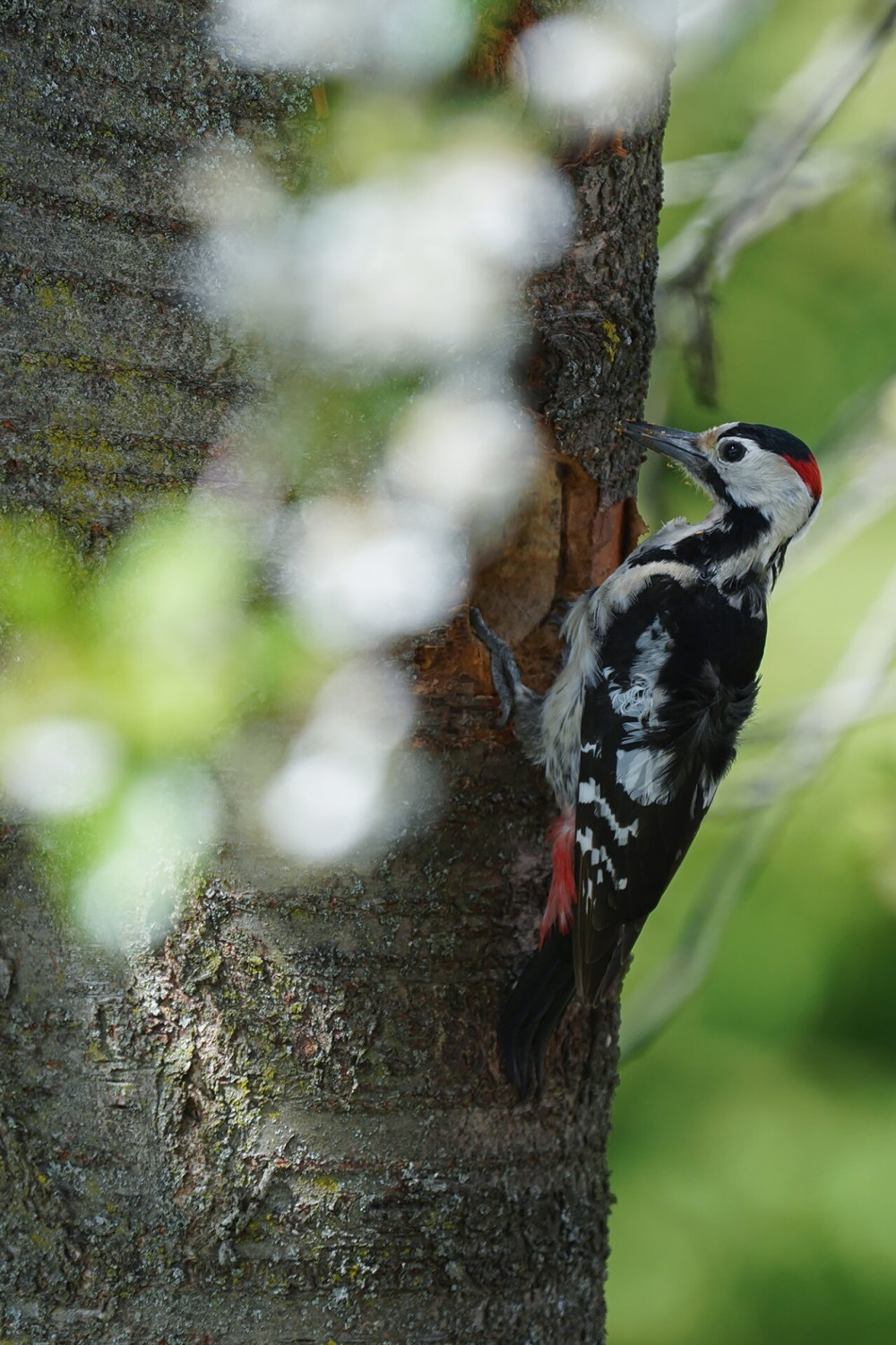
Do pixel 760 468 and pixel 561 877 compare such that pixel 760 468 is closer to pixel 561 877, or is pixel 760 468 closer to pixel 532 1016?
pixel 561 877

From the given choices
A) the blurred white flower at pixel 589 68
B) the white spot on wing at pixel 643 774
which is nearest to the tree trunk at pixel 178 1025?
the blurred white flower at pixel 589 68

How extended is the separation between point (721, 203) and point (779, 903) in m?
1.77

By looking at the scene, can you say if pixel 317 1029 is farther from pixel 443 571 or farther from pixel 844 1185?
pixel 844 1185

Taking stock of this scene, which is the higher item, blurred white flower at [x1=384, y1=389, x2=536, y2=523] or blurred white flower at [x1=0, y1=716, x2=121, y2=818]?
blurred white flower at [x1=384, y1=389, x2=536, y2=523]

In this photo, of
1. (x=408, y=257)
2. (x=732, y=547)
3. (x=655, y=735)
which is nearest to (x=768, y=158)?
(x=732, y=547)

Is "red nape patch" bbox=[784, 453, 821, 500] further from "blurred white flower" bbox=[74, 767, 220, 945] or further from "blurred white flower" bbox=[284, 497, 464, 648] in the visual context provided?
"blurred white flower" bbox=[74, 767, 220, 945]

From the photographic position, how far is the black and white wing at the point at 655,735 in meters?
1.81

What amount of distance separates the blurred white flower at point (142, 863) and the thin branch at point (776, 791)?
3.79ft

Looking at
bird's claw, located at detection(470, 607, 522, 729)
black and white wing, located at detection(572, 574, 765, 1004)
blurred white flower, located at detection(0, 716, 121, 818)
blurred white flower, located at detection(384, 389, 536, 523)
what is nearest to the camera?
blurred white flower, located at detection(0, 716, 121, 818)

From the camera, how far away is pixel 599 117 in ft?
4.95

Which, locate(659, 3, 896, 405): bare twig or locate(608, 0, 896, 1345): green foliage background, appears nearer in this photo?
locate(659, 3, 896, 405): bare twig

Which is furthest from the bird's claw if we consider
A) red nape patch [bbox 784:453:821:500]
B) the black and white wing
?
red nape patch [bbox 784:453:821:500]

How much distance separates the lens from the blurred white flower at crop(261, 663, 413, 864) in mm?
1315

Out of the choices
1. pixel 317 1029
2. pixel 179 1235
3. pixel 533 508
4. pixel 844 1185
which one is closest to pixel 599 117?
pixel 533 508
